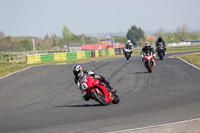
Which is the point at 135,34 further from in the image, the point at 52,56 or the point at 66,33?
the point at 52,56

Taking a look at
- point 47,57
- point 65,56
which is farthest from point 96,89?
point 65,56

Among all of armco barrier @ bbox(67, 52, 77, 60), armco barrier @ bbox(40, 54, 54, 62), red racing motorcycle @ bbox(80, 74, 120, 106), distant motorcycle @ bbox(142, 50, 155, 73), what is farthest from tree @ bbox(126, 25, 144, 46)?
red racing motorcycle @ bbox(80, 74, 120, 106)

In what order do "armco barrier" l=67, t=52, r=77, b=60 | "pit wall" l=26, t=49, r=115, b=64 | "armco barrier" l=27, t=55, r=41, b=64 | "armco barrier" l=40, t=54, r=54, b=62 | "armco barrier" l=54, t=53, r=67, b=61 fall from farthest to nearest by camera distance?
"armco barrier" l=67, t=52, r=77, b=60 → "armco barrier" l=54, t=53, r=67, b=61 → "armco barrier" l=40, t=54, r=54, b=62 → "pit wall" l=26, t=49, r=115, b=64 → "armco barrier" l=27, t=55, r=41, b=64

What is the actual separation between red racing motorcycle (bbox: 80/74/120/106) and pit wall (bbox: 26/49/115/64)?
36179 millimetres

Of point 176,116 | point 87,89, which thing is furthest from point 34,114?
point 176,116

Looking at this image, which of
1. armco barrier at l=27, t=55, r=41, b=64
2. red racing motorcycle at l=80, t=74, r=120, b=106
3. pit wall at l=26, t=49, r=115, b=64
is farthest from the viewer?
pit wall at l=26, t=49, r=115, b=64

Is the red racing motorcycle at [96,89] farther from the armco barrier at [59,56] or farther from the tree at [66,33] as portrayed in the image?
the tree at [66,33]

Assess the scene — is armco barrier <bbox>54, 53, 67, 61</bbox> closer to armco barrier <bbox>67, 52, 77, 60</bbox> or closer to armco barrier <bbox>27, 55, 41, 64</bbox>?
armco barrier <bbox>67, 52, 77, 60</bbox>

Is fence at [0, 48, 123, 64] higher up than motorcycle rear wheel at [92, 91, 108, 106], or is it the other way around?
fence at [0, 48, 123, 64]

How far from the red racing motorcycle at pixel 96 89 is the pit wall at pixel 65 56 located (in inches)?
1424

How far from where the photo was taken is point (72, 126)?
7008 millimetres

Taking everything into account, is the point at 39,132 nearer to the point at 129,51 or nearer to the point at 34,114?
the point at 34,114

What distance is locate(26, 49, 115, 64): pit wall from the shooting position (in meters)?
45.4

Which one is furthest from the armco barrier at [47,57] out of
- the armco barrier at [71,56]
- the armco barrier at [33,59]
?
the armco barrier at [71,56]
